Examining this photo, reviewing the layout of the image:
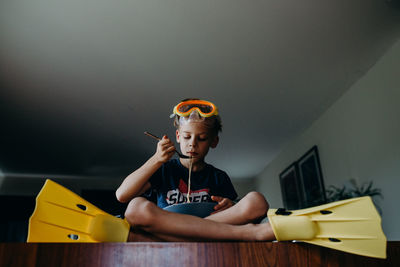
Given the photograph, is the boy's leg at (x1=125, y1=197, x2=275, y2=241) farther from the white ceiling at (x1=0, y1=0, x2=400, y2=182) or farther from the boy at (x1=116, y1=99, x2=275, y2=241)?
the white ceiling at (x1=0, y1=0, x2=400, y2=182)

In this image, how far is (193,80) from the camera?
2.58m

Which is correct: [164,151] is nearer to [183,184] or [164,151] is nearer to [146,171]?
[146,171]

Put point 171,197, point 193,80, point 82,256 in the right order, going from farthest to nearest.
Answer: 1. point 193,80
2. point 171,197
3. point 82,256

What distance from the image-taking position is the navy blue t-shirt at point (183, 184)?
40.3 inches

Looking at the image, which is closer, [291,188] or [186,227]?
[186,227]

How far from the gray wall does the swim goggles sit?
1.58 meters

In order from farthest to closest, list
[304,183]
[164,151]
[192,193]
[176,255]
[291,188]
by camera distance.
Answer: [291,188]
[304,183]
[192,193]
[164,151]
[176,255]

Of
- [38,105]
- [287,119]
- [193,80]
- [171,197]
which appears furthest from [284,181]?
[171,197]

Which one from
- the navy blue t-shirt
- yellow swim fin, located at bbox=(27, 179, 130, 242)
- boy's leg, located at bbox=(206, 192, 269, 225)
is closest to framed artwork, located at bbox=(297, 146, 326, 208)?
the navy blue t-shirt

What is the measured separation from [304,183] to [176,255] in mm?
2971

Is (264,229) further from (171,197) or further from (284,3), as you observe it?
(284,3)

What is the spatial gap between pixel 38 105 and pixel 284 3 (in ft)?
6.92

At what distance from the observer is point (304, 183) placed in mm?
3367

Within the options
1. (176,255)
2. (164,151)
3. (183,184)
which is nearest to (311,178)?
(183,184)
